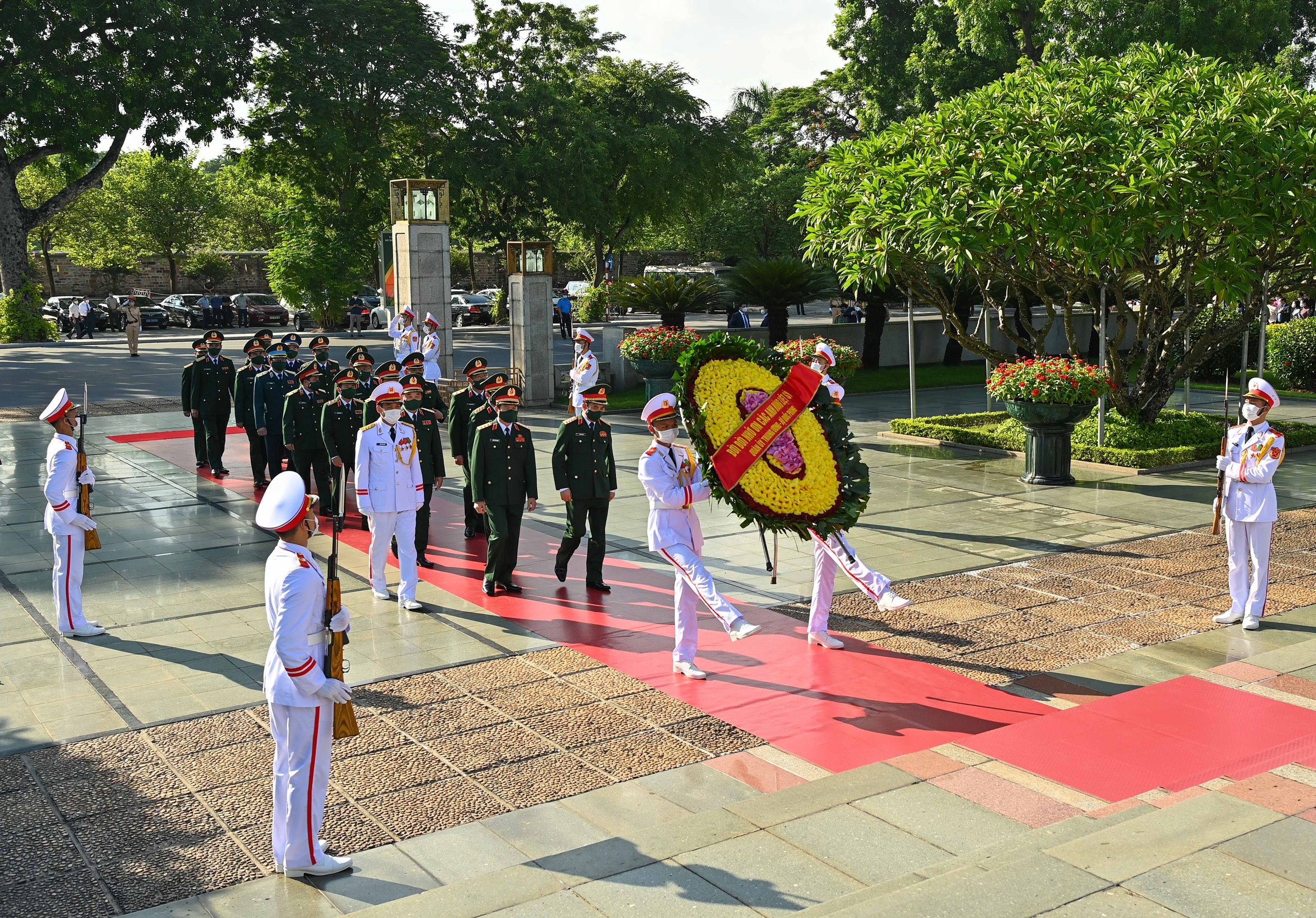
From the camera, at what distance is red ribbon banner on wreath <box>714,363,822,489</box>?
318 inches

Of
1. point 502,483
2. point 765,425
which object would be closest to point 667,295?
point 502,483

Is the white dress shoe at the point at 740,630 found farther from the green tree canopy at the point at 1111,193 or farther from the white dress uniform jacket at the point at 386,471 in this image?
the green tree canopy at the point at 1111,193

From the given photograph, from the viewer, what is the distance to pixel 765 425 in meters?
8.30

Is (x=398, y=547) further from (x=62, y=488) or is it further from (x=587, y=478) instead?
(x=62, y=488)

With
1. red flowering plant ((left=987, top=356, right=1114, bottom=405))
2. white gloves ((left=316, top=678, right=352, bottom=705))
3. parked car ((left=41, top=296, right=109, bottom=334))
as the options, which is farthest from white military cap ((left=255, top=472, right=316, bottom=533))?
parked car ((left=41, top=296, right=109, bottom=334))

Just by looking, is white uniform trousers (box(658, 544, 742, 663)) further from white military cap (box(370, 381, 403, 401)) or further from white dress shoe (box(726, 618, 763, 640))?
white military cap (box(370, 381, 403, 401))

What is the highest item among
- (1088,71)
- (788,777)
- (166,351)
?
(1088,71)

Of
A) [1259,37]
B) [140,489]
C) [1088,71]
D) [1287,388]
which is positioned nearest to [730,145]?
[1259,37]

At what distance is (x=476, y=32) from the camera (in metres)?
44.2

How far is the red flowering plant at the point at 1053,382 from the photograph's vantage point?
1537 cm

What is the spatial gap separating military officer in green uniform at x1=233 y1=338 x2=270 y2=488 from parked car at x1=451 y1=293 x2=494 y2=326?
32.7 metres

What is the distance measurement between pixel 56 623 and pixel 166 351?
27.6m

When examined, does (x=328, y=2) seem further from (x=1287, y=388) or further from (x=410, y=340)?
(x=1287, y=388)

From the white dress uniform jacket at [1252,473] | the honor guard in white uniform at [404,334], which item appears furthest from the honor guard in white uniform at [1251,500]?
the honor guard in white uniform at [404,334]
